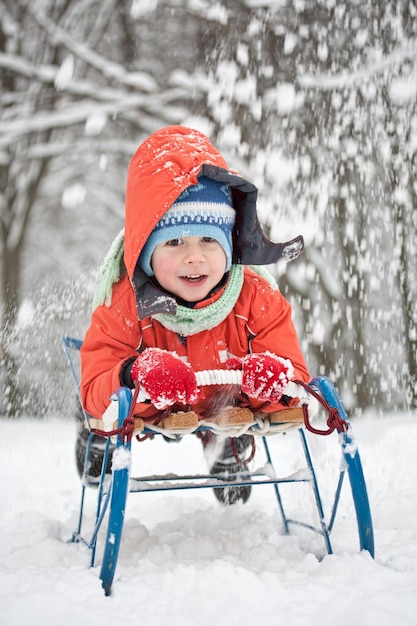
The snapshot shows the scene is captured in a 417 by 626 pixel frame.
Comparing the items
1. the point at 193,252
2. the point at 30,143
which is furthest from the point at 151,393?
the point at 30,143

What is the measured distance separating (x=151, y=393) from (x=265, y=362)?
0.30 metres

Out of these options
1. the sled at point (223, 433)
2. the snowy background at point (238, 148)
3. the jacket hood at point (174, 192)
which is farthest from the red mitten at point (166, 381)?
the snowy background at point (238, 148)

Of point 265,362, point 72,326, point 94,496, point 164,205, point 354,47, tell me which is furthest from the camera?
point 354,47

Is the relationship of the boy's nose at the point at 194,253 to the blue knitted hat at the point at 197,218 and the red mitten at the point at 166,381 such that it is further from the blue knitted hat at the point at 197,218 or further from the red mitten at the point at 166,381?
the red mitten at the point at 166,381

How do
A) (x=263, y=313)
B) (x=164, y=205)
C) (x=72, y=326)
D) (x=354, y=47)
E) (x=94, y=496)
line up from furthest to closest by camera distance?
(x=354, y=47)
(x=72, y=326)
(x=94, y=496)
(x=263, y=313)
(x=164, y=205)

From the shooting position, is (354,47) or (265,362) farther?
(354,47)

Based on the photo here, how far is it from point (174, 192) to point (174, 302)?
30cm

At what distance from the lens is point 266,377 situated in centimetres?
135

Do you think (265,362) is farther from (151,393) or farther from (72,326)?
(72,326)

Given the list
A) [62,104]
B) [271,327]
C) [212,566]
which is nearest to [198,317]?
[271,327]

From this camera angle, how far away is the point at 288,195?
17.7 ft

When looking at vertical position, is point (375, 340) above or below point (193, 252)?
below

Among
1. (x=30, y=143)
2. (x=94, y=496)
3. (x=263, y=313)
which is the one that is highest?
(x=30, y=143)

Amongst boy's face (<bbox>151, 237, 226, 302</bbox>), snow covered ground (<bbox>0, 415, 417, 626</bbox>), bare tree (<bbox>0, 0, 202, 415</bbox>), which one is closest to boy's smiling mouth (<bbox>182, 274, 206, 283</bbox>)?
boy's face (<bbox>151, 237, 226, 302</bbox>)
